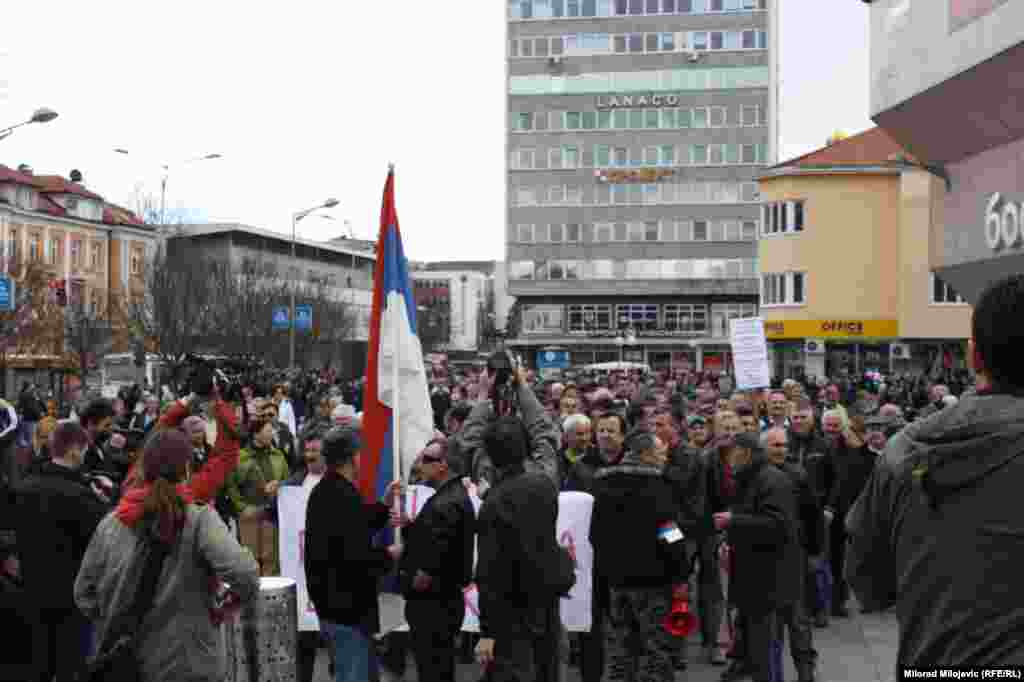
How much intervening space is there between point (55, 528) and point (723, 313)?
7459 centimetres

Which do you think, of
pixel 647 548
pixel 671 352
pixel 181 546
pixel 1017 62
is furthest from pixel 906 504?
pixel 671 352

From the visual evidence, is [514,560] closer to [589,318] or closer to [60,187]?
[589,318]

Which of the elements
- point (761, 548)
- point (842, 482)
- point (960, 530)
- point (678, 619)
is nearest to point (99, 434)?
point (678, 619)

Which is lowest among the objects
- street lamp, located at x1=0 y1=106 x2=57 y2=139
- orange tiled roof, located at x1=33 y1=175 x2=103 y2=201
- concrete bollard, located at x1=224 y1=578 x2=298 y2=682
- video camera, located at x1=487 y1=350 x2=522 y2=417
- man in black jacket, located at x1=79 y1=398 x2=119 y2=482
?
concrete bollard, located at x1=224 y1=578 x2=298 y2=682

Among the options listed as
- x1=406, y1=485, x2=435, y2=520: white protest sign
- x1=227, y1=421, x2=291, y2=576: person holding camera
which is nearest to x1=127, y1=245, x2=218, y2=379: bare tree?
x1=227, y1=421, x2=291, y2=576: person holding camera

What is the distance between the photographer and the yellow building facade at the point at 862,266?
5162 centimetres

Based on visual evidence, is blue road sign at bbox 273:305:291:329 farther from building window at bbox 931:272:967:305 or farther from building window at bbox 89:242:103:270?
building window at bbox 89:242:103:270

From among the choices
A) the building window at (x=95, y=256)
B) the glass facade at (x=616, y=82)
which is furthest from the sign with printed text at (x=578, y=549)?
the building window at (x=95, y=256)

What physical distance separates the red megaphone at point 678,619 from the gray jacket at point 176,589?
327 cm

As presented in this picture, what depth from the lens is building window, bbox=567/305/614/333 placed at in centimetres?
7994

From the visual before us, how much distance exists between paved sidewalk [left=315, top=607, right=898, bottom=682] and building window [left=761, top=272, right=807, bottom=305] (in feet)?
140

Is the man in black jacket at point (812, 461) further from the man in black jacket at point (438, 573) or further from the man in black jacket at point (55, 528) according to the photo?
the man in black jacket at point (55, 528)

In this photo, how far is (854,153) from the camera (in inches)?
2109

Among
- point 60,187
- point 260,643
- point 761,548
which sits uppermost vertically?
point 60,187
